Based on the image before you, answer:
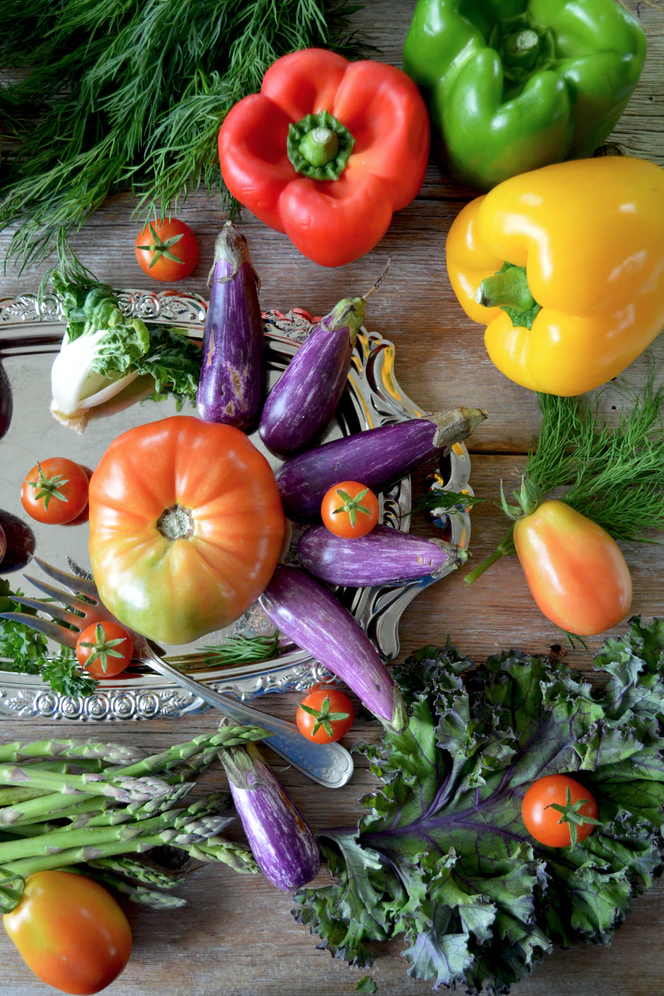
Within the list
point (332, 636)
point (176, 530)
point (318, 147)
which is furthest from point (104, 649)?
point (318, 147)

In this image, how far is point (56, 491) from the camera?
1.22 m

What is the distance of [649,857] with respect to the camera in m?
1.18

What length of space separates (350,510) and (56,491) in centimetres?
50

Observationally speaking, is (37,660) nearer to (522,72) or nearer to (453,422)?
(453,422)

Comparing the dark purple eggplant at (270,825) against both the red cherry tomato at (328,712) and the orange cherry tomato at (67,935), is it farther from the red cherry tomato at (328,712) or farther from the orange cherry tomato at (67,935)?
the orange cherry tomato at (67,935)

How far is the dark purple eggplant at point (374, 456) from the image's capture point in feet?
3.91

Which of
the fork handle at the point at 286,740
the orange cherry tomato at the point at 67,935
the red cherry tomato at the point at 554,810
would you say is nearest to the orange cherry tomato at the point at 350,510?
the fork handle at the point at 286,740

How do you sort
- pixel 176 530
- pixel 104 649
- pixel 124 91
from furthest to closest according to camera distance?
pixel 124 91 → pixel 104 649 → pixel 176 530

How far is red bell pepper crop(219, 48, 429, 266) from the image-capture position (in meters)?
1.20

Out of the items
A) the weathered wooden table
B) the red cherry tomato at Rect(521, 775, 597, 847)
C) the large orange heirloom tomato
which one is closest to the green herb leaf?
the weathered wooden table

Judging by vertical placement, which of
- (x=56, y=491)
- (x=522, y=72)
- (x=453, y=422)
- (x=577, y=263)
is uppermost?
(x=522, y=72)

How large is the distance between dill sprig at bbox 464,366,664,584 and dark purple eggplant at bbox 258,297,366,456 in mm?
354

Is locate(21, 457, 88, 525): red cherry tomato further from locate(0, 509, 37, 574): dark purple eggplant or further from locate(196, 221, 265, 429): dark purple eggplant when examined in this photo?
locate(196, 221, 265, 429): dark purple eggplant

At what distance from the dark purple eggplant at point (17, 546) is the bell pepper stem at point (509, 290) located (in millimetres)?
863
